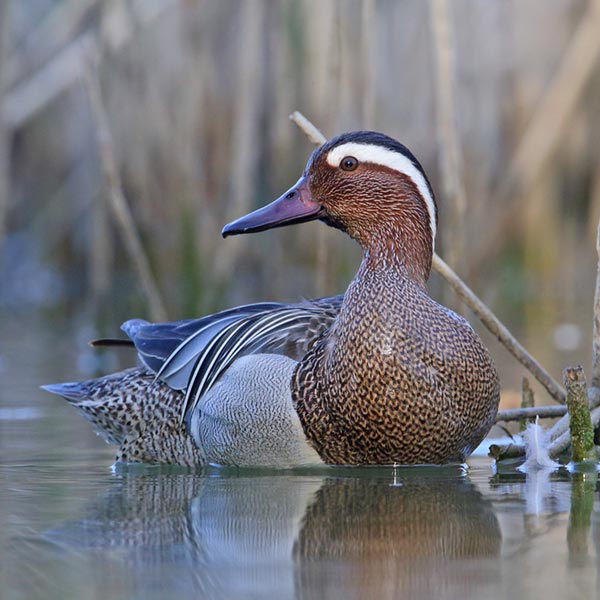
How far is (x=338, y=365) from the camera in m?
4.50

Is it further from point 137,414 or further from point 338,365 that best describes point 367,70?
point 338,365

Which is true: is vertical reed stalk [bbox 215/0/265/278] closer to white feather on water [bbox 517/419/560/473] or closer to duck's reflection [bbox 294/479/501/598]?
white feather on water [bbox 517/419/560/473]

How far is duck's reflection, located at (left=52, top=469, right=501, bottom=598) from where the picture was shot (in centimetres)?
287

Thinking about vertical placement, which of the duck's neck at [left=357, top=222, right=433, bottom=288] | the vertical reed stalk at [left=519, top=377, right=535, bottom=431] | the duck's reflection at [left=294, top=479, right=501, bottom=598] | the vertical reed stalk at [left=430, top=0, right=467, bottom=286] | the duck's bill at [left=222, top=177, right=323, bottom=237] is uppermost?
the vertical reed stalk at [left=430, top=0, right=467, bottom=286]

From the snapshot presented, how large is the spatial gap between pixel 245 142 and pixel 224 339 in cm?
434

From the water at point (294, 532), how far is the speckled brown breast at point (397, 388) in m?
0.10

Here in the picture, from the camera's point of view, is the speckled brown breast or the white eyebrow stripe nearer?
the speckled brown breast

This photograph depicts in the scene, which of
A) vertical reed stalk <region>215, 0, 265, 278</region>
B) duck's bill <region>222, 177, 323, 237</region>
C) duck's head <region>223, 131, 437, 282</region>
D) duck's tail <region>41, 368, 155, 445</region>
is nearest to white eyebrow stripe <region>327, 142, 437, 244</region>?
duck's head <region>223, 131, 437, 282</region>

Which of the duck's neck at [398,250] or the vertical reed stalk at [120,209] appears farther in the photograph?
the vertical reed stalk at [120,209]

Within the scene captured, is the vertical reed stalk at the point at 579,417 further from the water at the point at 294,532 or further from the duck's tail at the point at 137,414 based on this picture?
the duck's tail at the point at 137,414

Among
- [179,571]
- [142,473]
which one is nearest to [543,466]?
[142,473]

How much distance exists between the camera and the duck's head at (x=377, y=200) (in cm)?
476

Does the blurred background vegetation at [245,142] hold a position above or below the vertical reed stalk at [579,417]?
above

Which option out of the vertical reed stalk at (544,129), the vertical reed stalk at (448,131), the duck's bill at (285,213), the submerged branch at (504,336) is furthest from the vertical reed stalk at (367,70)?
the vertical reed stalk at (544,129)
